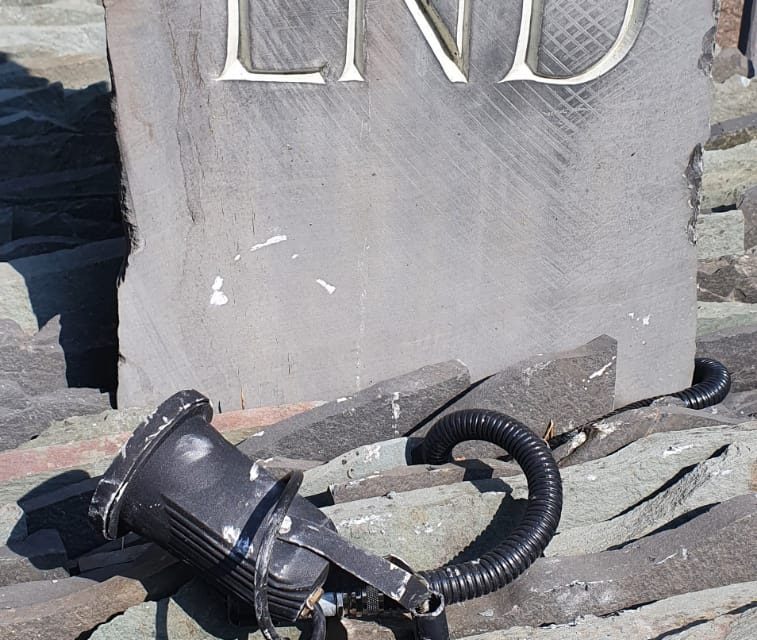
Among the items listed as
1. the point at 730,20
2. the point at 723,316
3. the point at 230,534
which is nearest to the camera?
the point at 230,534

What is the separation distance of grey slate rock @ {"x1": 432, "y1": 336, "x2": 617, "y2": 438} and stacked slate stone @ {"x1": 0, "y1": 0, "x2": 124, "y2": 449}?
1.15 m

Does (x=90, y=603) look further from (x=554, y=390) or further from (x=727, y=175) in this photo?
(x=727, y=175)

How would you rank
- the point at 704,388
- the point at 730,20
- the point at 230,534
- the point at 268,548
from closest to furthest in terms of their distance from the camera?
the point at 268,548, the point at 230,534, the point at 704,388, the point at 730,20

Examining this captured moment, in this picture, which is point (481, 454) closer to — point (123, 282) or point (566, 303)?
point (566, 303)

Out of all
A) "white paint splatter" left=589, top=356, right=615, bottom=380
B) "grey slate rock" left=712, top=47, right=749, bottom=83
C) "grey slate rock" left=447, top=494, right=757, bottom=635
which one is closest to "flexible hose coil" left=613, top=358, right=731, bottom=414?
"white paint splatter" left=589, top=356, right=615, bottom=380

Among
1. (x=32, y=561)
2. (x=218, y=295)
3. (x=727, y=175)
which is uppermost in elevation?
(x=727, y=175)

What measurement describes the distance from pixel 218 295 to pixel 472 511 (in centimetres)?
102

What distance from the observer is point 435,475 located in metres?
2.74

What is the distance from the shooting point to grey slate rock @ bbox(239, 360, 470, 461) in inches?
119

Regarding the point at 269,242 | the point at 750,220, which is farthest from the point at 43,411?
the point at 750,220

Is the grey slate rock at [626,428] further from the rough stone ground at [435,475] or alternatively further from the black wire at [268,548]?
the black wire at [268,548]

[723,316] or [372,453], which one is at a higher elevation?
[723,316]

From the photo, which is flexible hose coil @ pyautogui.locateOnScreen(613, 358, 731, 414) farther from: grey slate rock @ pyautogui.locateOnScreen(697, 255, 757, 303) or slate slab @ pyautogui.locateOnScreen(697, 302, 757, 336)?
grey slate rock @ pyautogui.locateOnScreen(697, 255, 757, 303)

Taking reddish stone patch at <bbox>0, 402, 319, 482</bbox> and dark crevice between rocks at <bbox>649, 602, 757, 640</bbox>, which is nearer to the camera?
A: dark crevice between rocks at <bbox>649, 602, 757, 640</bbox>
